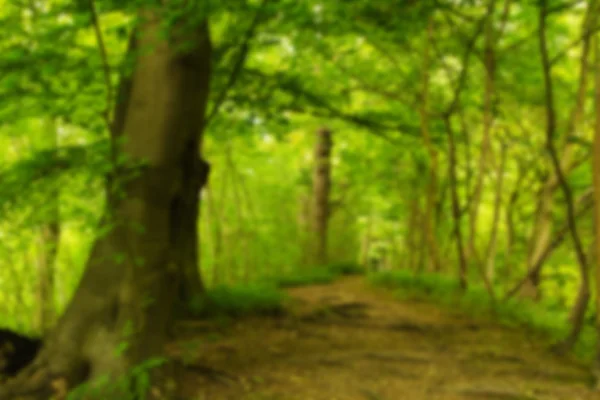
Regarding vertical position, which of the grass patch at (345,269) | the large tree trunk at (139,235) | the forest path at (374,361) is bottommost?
the forest path at (374,361)

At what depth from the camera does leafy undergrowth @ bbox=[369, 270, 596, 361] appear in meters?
6.74

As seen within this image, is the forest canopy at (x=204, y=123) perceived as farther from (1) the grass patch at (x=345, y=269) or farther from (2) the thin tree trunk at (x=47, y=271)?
(1) the grass patch at (x=345, y=269)

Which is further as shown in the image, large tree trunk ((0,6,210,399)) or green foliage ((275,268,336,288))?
green foliage ((275,268,336,288))

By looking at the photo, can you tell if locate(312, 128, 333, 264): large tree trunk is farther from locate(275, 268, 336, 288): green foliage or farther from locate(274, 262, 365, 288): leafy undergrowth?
locate(275, 268, 336, 288): green foliage

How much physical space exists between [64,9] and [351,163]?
982 centimetres

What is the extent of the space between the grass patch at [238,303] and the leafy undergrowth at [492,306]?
2.73 metres

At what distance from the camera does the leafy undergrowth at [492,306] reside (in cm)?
674

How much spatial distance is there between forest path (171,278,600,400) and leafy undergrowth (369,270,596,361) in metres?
0.28

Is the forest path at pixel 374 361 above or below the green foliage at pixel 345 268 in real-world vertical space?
below

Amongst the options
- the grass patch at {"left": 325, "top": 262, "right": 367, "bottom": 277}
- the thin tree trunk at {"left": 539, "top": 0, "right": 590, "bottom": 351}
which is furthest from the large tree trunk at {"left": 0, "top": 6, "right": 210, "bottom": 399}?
the grass patch at {"left": 325, "top": 262, "right": 367, "bottom": 277}

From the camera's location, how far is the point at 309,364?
5.59m

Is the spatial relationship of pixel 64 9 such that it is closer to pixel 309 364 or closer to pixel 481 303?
pixel 309 364

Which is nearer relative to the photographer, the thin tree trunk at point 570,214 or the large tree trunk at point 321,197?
the thin tree trunk at point 570,214

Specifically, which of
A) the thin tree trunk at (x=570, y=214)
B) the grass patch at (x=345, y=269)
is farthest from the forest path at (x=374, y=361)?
the grass patch at (x=345, y=269)
